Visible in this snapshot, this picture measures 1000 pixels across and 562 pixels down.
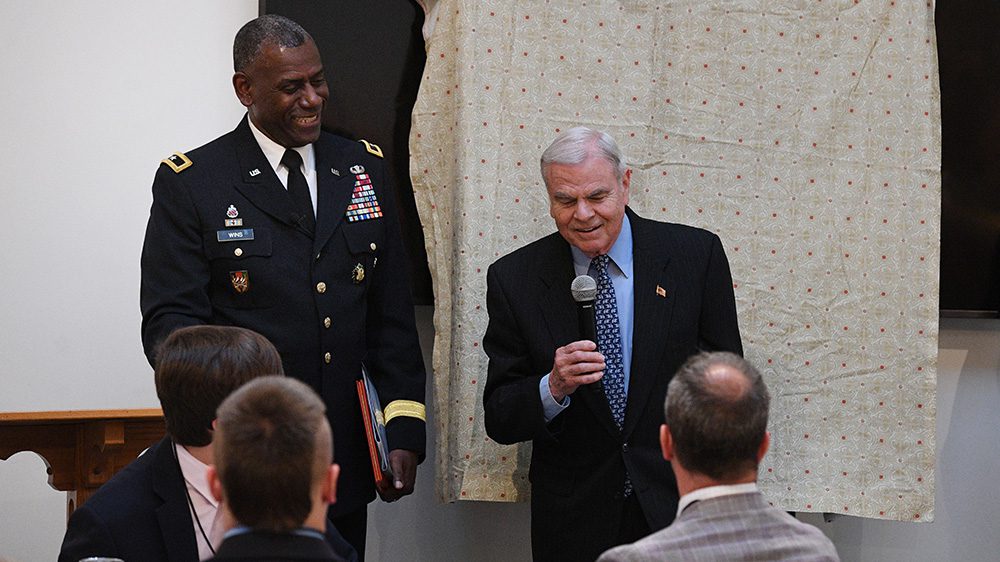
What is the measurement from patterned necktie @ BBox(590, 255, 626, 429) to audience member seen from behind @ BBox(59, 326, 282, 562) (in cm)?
112

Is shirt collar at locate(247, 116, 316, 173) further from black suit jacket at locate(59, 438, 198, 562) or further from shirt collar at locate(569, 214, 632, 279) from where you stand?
black suit jacket at locate(59, 438, 198, 562)

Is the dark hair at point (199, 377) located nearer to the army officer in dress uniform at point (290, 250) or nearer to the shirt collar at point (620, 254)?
the army officer in dress uniform at point (290, 250)

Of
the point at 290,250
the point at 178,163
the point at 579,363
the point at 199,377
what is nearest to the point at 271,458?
the point at 199,377

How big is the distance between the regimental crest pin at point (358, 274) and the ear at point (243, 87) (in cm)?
50

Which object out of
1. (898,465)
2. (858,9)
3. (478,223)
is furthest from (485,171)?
(898,465)

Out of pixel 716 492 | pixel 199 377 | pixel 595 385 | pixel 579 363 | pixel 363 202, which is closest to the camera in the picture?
pixel 716 492

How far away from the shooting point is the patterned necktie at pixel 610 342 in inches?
124

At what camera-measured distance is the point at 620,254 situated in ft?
10.7

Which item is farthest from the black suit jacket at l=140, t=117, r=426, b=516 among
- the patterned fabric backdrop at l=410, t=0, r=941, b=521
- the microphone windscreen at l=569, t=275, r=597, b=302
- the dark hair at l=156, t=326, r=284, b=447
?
the dark hair at l=156, t=326, r=284, b=447

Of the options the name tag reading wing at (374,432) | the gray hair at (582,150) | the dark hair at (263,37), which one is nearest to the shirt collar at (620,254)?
the gray hair at (582,150)

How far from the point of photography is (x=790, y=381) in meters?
3.85

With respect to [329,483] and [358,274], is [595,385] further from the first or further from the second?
[329,483]

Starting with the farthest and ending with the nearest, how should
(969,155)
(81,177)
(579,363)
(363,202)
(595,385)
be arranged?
(969,155) < (81,177) < (363,202) < (595,385) < (579,363)

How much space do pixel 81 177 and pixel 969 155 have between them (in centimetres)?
286
